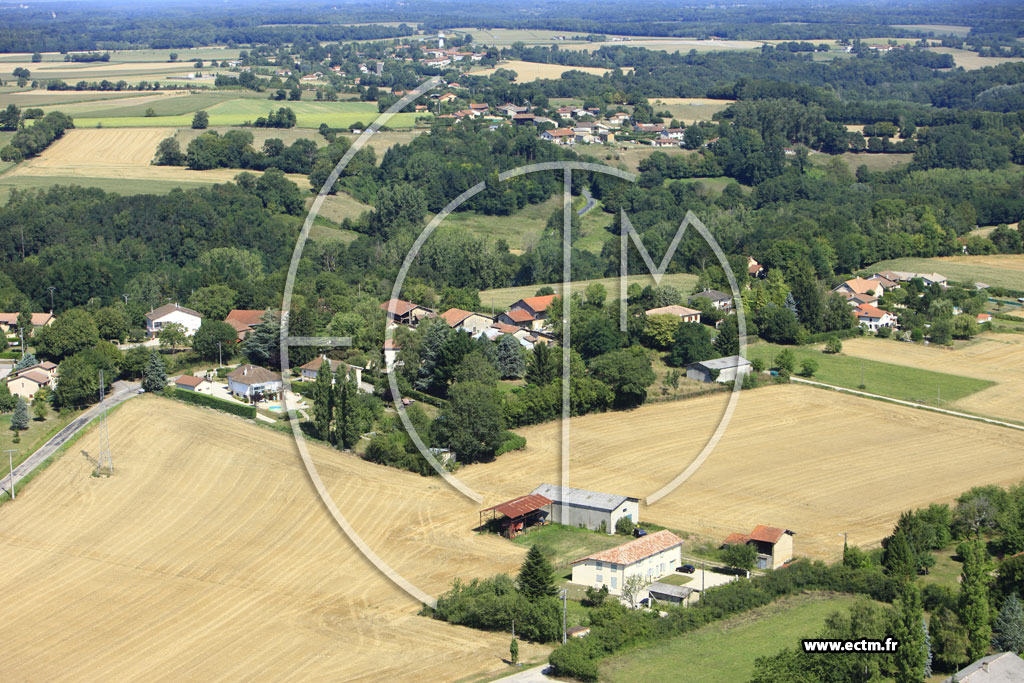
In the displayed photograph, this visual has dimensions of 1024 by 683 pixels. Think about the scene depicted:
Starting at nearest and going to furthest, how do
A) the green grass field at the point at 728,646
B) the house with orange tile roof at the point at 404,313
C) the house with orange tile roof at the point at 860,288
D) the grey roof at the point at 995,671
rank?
the grey roof at the point at 995,671 → the green grass field at the point at 728,646 → the house with orange tile roof at the point at 404,313 → the house with orange tile roof at the point at 860,288

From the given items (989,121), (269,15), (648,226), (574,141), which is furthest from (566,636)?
(269,15)

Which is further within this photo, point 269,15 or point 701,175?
point 269,15

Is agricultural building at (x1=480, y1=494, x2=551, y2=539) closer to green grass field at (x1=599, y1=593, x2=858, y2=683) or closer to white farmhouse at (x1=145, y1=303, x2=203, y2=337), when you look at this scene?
green grass field at (x1=599, y1=593, x2=858, y2=683)

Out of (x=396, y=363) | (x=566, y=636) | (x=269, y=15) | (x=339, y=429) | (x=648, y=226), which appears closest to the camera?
(x=566, y=636)

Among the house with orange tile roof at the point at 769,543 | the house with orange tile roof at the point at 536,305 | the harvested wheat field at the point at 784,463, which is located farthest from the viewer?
the house with orange tile roof at the point at 536,305

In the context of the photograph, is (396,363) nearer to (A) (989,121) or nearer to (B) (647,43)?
(A) (989,121)

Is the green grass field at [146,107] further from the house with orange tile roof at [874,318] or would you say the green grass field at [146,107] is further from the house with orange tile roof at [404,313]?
the house with orange tile roof at [874,318]

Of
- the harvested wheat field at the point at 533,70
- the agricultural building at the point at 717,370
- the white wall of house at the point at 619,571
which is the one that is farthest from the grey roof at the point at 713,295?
the harvested wheat field at the point at 533,70

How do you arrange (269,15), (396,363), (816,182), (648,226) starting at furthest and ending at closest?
1. (269,15)
2. (816,182)
3. (648,226)
4. (396,363)
